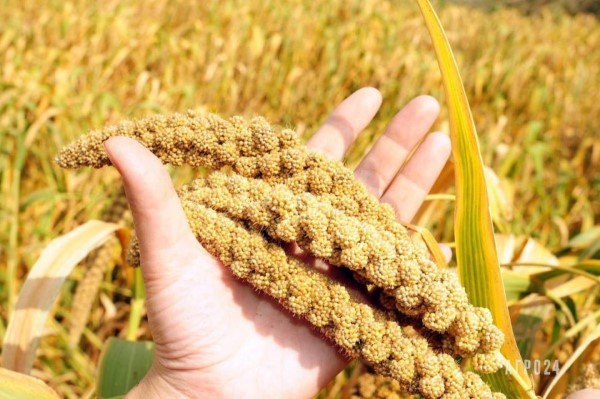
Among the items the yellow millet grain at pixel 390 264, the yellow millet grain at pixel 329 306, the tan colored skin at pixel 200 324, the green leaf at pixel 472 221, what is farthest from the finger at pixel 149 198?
the green leaf at pixel 472 221

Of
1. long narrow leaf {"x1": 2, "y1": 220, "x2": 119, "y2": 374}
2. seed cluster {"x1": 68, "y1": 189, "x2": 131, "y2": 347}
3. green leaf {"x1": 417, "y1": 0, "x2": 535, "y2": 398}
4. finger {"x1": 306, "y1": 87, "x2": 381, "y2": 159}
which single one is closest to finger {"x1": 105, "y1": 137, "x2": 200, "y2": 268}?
long narrow leaf {"x1": 2, "y1": 220, "x2": 119, "y2": 374}

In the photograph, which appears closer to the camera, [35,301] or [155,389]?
[155,389]

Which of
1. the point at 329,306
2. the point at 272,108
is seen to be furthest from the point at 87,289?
the point at 272,108

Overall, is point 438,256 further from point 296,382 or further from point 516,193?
point 516,193

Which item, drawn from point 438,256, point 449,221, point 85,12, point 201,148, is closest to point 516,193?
point 449,221

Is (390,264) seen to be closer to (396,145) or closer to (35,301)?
(396,145)

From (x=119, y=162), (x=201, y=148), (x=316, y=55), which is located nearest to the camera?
(x=119, y=162)

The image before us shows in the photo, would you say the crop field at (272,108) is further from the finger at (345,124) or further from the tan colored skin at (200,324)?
the tan colored skin at (200,324)
